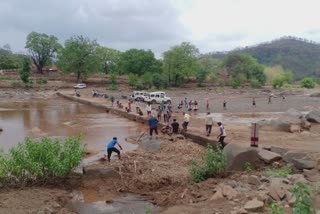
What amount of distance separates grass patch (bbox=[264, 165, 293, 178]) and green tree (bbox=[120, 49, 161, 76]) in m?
83.6

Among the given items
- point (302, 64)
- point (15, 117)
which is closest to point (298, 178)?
point (15, 117)

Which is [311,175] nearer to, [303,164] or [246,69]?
[303,164]

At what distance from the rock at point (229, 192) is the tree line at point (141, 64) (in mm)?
70706

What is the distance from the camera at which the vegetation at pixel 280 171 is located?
1157cm

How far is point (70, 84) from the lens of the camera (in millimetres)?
85438

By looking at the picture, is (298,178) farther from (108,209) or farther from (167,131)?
(167,131)

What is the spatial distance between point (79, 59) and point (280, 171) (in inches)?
3079

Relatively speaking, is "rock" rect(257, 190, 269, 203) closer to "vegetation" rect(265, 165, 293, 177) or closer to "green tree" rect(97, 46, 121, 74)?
"vegetation" rect(265, 165, 293, 177)

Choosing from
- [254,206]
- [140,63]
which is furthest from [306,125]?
[140,63]

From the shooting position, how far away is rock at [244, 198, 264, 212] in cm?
916

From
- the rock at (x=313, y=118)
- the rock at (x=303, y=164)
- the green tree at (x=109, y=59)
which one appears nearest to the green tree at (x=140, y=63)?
the green tree at (x=109, y=59)

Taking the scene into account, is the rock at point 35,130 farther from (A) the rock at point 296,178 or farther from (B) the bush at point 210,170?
(A) the rock at point 296,178

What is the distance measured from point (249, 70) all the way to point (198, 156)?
90857 mm

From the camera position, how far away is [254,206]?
30.2 ft
